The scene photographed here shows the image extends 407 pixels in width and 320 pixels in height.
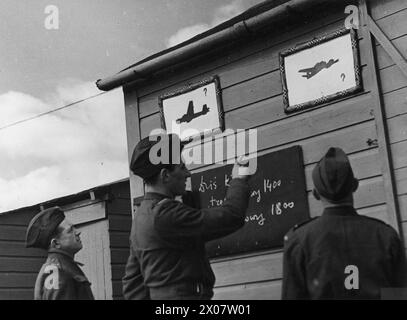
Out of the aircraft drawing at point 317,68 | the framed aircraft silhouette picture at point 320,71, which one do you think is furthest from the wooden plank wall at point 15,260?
the aircraft drawing at point 317,68

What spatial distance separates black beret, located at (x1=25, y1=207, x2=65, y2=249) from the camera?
4.05m

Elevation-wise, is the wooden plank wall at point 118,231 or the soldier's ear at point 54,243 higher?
the wooden plank wall at point 118,231

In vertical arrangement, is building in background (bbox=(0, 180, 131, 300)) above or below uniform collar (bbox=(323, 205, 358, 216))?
above

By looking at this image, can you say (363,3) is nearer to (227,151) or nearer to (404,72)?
(404,72)

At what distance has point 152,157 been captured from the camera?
11.0 feet

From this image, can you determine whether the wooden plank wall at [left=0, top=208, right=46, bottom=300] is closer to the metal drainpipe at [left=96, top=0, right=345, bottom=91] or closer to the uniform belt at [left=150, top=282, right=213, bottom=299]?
the metal drainpipe at [left=96, top=0, right=345, bottom=91]

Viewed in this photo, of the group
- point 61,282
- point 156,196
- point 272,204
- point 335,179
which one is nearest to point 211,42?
point 272,204

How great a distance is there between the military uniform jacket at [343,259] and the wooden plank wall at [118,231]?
17.6ft

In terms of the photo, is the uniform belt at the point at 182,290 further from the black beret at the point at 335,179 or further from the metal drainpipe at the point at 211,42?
the metal drainpipe at the point at 211,42

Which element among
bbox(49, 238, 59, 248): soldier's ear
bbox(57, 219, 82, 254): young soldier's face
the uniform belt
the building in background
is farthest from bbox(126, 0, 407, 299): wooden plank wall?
the building in background

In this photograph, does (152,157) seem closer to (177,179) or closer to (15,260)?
(177,179)

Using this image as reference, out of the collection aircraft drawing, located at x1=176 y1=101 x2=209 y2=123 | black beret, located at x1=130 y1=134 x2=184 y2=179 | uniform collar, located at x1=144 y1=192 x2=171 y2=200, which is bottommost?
uniform collar, located at x1=144 y1=192 x2=171 y2=200

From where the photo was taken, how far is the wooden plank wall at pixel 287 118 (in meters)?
→ 4.18

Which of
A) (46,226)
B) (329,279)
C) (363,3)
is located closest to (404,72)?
(363,3)
